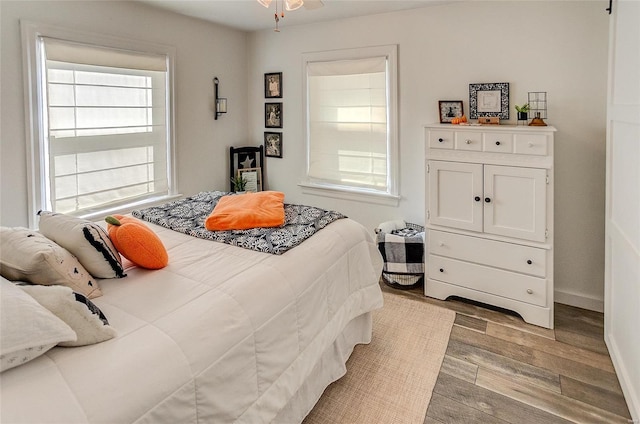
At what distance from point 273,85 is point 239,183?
1.18m

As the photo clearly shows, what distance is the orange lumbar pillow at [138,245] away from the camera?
67.1 inches

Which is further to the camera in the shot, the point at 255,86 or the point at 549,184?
the point at 255,86

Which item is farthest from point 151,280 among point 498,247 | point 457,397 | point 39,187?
point 498,247

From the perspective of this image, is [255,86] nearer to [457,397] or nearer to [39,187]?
[39,187]

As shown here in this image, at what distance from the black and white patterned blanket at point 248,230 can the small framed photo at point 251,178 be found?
1566 millimetres

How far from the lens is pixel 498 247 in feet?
9.57

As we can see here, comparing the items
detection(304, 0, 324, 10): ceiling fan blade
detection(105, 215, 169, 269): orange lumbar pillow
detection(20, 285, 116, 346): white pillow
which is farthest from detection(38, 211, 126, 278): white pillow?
detection(304, 0, 324, 10): ceiling fan blade

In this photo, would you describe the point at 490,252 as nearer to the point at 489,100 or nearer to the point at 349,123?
the point at 489,100

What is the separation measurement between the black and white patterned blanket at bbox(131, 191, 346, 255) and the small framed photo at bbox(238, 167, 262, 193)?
157 cm

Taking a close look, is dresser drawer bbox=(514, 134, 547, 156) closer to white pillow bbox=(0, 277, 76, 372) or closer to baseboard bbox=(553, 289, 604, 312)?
baseboard bbox=(553, 289, 604, 312)

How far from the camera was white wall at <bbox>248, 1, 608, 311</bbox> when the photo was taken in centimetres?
283

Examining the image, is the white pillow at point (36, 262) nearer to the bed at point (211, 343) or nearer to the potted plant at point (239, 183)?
the bed at point (211, 343)

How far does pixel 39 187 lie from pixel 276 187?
7.64 feet

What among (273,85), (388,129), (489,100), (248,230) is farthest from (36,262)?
(273,85)
